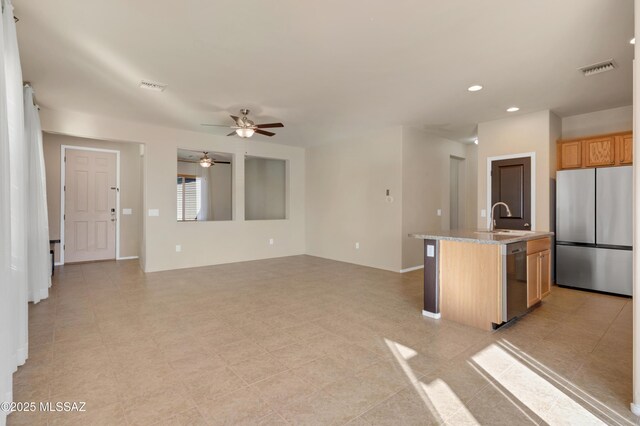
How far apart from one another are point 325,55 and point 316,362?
2.80m

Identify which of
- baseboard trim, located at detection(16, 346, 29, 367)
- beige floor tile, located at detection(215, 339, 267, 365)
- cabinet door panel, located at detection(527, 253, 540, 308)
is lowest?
beige floor tile, located at detection(215, 339, 267, 365)

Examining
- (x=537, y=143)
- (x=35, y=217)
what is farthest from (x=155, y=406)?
(x=537, y=143)

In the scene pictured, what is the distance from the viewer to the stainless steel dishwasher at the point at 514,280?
313cm

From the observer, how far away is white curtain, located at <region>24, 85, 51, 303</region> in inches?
154

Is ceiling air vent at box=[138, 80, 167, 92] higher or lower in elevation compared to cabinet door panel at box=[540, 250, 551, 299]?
higher

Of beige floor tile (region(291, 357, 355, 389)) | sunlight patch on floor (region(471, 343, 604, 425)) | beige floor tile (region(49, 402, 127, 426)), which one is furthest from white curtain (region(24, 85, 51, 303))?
sunlight patch on floor (region(471, 343, 604, 425))

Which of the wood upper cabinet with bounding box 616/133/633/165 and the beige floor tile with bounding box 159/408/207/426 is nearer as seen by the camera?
the beige floor tile with bounding box 159/408/207/426

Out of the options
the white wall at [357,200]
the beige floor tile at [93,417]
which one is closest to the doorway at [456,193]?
the white wall at [357,200]

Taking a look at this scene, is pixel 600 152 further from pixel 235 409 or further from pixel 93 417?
pixel 93 417

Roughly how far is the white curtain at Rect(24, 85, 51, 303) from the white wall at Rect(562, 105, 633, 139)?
760cm

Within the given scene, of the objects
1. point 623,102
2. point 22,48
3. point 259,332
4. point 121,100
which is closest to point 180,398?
point 259,332

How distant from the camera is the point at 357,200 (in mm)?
6836

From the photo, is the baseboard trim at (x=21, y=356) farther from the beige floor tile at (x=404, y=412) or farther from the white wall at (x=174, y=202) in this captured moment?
the white wall at (x=174, y=202)

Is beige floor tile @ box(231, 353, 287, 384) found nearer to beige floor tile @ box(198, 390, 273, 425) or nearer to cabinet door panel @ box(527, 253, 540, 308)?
beige floor tile @ box(198, 390, 273, 425)
